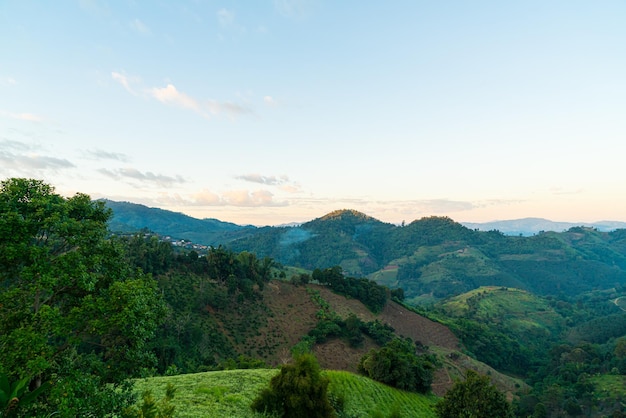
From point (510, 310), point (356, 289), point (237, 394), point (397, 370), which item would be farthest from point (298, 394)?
point (510, 310)

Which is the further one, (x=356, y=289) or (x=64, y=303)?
(x=356, y=289)

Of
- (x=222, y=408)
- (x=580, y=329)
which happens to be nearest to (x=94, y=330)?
(x=222, y=408)

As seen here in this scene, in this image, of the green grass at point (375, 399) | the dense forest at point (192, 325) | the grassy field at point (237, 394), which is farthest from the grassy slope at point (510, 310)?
the grassy field at point (237, 394)

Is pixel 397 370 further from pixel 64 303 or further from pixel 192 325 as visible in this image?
pixel 64 303

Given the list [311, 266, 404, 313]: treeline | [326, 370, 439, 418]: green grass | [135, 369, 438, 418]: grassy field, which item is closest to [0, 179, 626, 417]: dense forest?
[311, 266, 404, 313]: treeline

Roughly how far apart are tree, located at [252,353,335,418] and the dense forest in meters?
0.91

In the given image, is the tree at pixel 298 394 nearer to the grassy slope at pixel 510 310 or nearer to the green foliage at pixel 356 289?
the green foliage at pixel 356 289

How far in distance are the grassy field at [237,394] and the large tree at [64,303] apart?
838cm

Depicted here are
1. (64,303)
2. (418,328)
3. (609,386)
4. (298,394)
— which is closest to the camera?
(64,303)

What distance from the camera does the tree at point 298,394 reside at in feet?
65.5

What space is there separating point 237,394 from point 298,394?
245 inches

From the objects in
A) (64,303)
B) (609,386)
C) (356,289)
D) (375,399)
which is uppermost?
(64,303)

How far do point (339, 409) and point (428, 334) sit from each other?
86.0 meters

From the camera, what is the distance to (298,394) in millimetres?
20000
